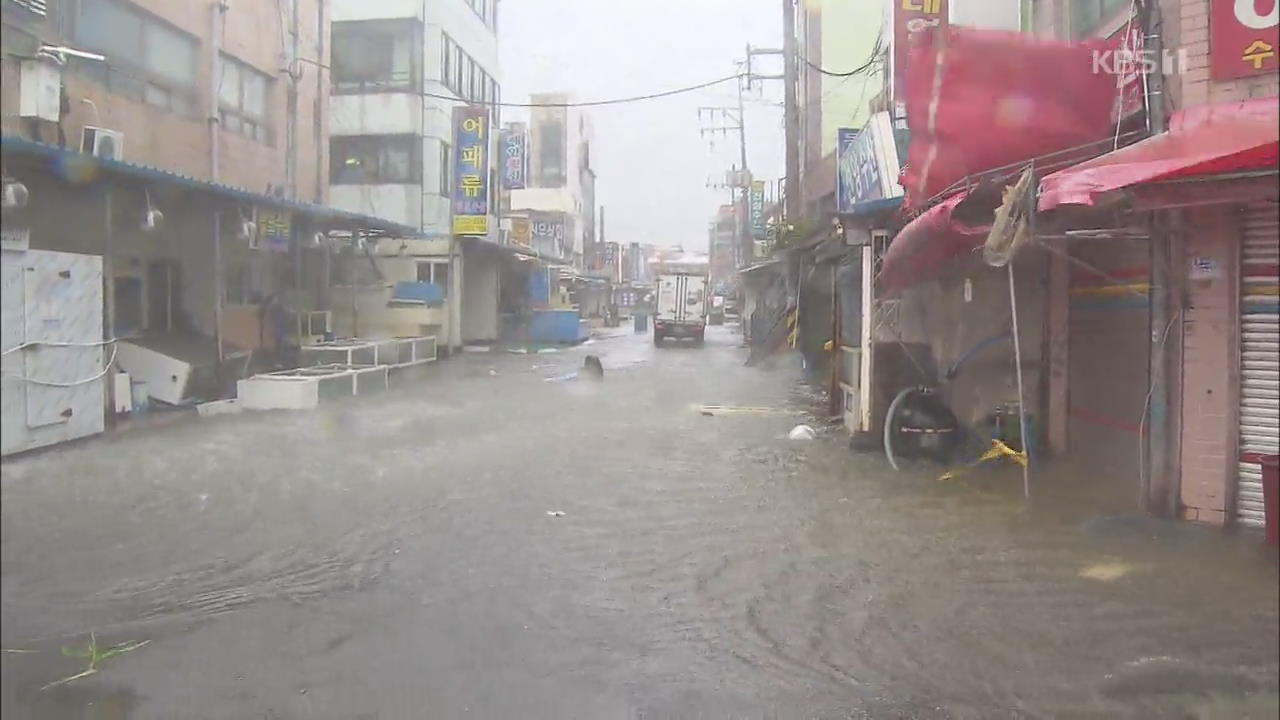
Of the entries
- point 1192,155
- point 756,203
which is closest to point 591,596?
point 1192,155

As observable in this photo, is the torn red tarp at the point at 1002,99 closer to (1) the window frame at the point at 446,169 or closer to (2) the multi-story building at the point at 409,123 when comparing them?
(2) the multi-story building at the point at 409,123

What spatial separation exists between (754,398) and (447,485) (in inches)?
315

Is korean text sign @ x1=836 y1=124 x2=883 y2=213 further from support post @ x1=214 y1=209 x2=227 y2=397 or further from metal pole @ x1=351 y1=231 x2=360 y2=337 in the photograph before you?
metal pole @ x1=351 y1=231 x2=360 y2=337

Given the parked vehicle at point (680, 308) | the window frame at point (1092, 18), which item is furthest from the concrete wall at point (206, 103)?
the parked vehicle at point (680, 308)

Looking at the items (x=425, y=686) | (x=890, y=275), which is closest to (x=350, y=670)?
(x=425, y=686)

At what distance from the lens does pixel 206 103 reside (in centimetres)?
725

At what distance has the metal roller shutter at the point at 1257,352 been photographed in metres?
2.49

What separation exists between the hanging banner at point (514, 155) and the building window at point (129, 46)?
775 inches

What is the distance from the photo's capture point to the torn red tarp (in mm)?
4895

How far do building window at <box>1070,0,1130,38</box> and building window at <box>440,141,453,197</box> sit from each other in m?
13.6

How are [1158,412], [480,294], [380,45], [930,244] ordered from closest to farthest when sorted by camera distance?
[1158,412] → [930,244] → [380,45] → [480,294]

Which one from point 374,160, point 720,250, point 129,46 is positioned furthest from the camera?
point 720,250

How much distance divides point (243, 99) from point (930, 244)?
587 cm

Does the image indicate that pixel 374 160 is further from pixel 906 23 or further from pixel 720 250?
pixel 720 250
